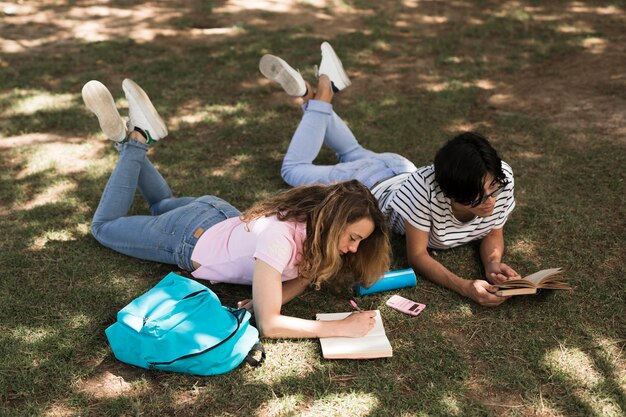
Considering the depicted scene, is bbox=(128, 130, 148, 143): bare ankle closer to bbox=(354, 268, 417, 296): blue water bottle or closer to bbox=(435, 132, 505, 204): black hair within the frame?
bbox=(354, 268, 417, 296): blue water bottle

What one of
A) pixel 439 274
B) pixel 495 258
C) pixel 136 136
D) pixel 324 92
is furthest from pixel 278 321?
pixel 324 92

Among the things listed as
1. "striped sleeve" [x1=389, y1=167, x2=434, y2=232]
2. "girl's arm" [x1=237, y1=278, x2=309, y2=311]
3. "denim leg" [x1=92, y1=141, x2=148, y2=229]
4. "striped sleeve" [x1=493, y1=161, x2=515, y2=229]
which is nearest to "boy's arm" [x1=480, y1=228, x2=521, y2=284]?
"striped sleeve" [x1=493, y1=161, x2=515, y2=229]

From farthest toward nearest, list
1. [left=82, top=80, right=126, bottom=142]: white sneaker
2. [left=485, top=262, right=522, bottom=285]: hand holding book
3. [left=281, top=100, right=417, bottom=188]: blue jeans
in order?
[left=281, top=100, right=417, bottom=188]: blue jeans, [left=82, top=80, right=126, bottom=142]: white sneaker, [left=485, top=262, right=522, bottom=285]: hand holding book

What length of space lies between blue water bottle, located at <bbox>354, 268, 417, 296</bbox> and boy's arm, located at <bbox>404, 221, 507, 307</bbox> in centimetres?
9

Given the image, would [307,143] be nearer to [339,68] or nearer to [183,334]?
[339,68]

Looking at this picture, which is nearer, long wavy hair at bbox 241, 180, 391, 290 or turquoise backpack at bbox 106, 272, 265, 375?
turquoise backpack at bbox 106, 272, 265, 375

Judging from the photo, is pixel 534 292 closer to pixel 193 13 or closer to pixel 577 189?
pixel 577 189

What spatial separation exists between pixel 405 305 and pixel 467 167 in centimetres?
89

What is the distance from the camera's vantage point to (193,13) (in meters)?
8.91

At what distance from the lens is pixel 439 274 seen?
3.83 metres

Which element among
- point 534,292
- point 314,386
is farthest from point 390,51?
point 314,386

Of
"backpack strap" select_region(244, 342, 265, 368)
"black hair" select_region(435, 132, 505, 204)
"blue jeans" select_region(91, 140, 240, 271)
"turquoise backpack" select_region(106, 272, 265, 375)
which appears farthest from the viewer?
"blue jeans" select_region(91, 140, 240, 271)

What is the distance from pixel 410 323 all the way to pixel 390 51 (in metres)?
4.85

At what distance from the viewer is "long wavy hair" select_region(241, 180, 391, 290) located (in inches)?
128
